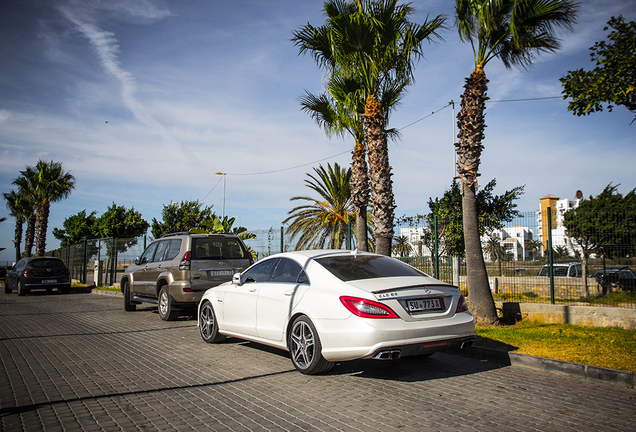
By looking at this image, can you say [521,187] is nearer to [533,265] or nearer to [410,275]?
[533,265]

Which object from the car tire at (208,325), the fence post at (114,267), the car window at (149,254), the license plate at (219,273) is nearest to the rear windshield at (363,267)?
the car tire at (208,325)

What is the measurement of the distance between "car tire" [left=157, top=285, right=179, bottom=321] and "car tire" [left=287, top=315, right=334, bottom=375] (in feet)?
18.0

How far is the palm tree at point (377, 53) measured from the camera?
1148 cm

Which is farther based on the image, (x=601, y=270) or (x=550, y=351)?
(x=601, y=270)

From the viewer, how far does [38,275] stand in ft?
67.9

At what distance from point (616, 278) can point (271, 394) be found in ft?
24.1

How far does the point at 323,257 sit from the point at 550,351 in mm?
3555

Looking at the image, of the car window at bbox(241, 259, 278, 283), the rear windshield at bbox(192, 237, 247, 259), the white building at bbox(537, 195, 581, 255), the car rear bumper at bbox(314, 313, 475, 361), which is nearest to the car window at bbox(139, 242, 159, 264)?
the rear windshield at bbox(192, 237, 247, 259)

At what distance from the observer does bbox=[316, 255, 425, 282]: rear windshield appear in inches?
226

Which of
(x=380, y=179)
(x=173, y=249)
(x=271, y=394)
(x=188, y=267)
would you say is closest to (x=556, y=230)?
(x=380, y=179)

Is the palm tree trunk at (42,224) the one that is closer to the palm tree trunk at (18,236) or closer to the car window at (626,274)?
the palm tree trunk at (18,236)

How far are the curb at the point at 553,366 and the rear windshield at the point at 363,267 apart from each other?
1.25 m

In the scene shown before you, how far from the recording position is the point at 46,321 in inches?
437

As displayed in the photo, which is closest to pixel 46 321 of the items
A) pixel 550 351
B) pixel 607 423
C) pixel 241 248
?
pixel 241 248
